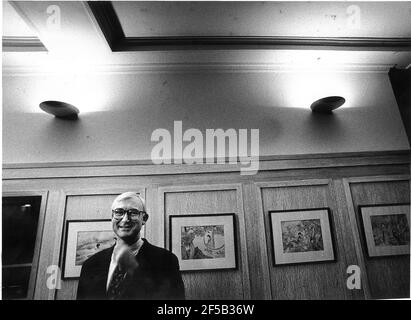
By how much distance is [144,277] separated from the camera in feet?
5.84

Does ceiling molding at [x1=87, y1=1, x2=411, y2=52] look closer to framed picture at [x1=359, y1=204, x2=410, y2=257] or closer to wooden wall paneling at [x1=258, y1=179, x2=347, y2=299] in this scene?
wooden wall paneling at [x1=258, y1=179, x2=347, y2=299]

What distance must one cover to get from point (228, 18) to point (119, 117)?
42.1 inches

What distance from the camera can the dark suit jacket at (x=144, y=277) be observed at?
1746 mm

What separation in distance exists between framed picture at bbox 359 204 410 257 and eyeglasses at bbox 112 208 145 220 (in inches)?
60.6

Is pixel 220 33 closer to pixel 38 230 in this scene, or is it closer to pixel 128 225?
pixel 128 225

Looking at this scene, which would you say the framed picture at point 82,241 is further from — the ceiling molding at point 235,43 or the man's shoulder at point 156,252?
the ceiling molding at point 235,43

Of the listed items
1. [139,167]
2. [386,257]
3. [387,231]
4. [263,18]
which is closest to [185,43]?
[263,18]

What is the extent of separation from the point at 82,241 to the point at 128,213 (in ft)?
1.19

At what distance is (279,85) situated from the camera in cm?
245

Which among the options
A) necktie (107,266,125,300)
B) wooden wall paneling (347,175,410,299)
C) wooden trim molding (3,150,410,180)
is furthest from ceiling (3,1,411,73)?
necktie (107,266,125,300)

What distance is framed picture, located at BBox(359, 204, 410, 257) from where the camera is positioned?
6.74 feet

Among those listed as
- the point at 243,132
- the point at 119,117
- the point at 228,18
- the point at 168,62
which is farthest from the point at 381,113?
the point at 119,117

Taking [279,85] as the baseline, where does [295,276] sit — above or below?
below
